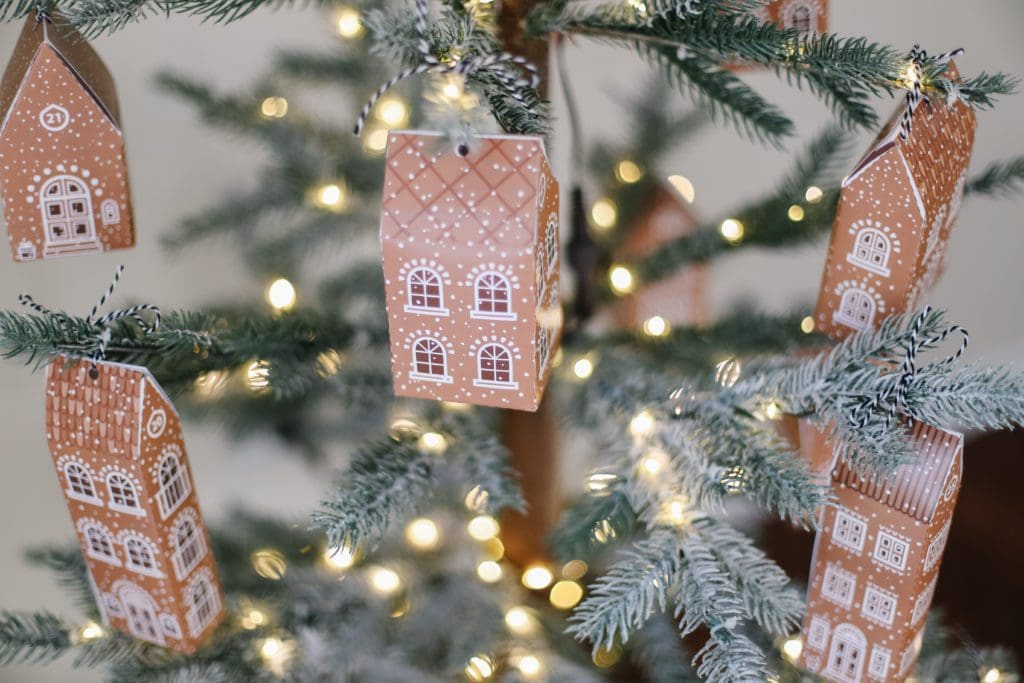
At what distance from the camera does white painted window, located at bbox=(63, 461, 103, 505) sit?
62 centimetres

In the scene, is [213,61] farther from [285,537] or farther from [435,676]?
[435,676]

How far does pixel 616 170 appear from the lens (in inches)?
41.7

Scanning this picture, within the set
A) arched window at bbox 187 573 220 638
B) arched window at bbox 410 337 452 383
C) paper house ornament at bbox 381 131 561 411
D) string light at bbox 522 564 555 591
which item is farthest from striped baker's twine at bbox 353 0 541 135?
string light at bbox 522 564 555 591

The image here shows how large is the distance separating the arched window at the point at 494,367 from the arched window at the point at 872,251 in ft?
0.82

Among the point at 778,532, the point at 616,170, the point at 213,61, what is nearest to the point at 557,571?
the point at 616,170

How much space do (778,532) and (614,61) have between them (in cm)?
84

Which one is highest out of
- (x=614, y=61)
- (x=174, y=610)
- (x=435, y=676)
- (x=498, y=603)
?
(x=614, y=61)

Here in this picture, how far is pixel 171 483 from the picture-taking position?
633mm

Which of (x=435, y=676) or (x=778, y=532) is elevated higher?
(x=435, y=676)

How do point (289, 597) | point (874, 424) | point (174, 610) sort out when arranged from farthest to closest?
point (289, 597), point (174, 610), point (874, 424)

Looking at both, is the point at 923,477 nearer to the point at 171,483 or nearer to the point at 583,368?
the point at 583,368

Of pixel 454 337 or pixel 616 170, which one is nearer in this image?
pixel 454 337

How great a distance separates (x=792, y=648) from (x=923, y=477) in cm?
24

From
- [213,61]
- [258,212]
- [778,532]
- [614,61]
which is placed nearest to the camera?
[258,212]
